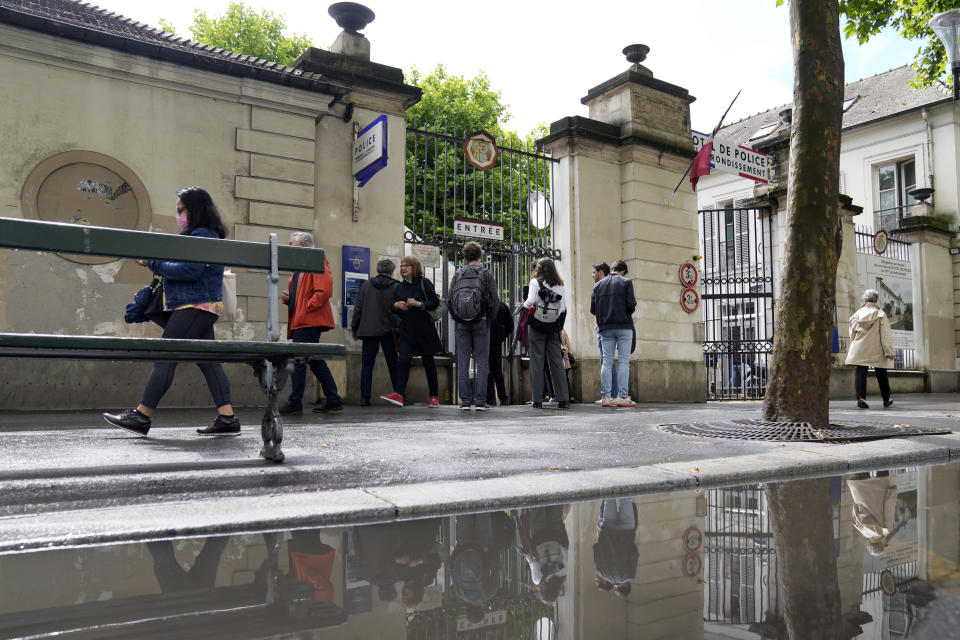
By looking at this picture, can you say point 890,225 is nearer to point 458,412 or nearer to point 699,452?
point 458,412

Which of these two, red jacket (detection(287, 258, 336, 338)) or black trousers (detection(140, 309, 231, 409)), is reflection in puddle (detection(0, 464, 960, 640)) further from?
red jacket (detection(287, 258, 336, 338))

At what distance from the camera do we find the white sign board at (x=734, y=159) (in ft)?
40.2

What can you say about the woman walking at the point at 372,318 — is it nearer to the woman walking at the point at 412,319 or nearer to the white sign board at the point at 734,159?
the woman walking at the point at 412,319

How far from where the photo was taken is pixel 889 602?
190 centimetres

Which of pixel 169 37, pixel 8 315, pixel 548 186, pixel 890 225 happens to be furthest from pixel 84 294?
pixel 890 225

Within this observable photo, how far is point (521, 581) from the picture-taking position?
2139 mm

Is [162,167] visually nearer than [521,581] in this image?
No

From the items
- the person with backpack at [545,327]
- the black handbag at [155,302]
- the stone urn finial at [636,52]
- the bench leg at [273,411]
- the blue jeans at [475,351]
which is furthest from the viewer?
the stone urn finial at [636,52]

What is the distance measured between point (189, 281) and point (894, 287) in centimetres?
1793

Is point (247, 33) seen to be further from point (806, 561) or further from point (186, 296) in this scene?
point (806, 561)

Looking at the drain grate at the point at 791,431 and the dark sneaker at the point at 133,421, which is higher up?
the dark sneaker at the point at 133,421

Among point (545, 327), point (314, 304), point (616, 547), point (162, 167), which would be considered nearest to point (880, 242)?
point (545, 327)

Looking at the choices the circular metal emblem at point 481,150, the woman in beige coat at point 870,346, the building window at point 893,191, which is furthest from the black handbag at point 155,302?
the building window at point 893,191

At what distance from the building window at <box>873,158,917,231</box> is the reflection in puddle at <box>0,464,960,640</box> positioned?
82.0ft
